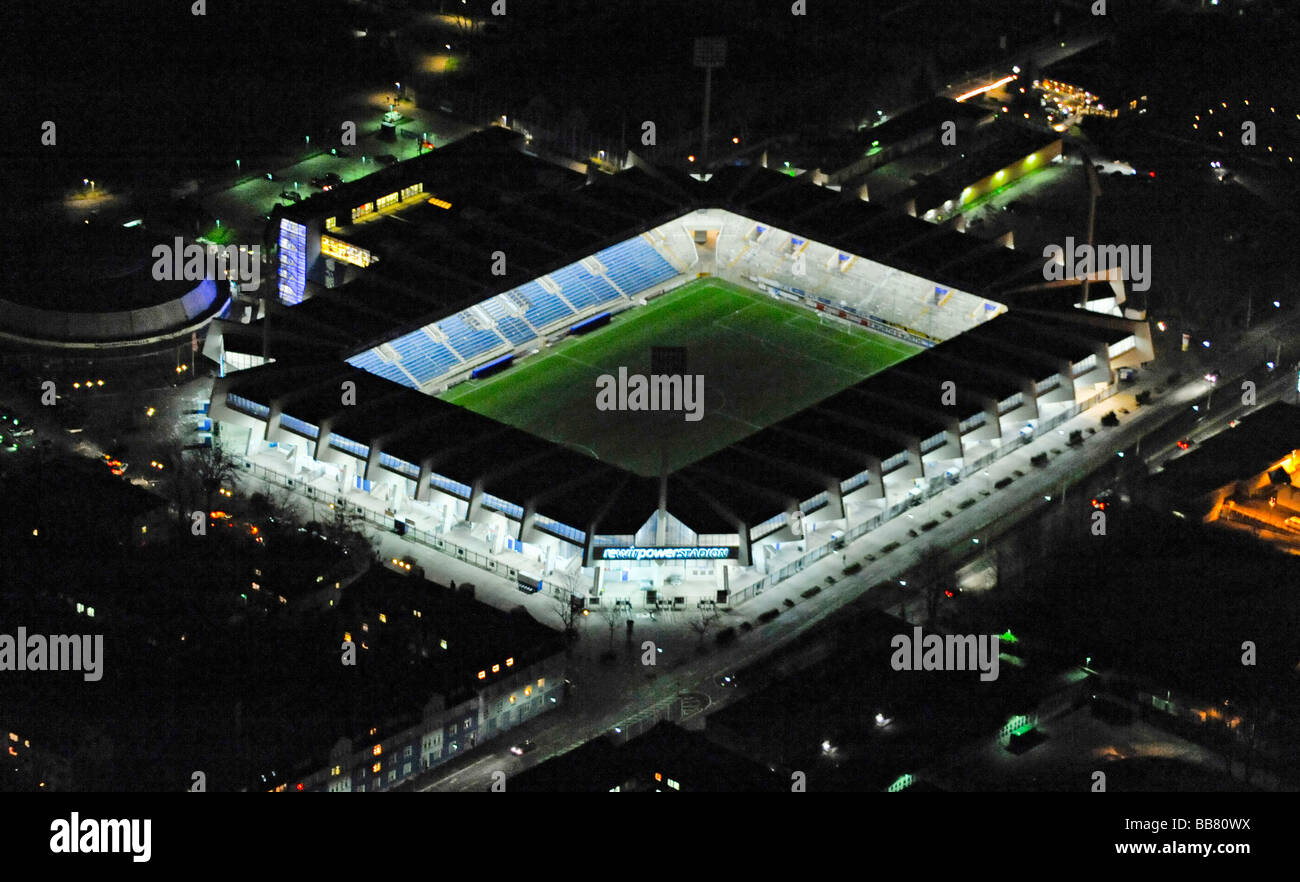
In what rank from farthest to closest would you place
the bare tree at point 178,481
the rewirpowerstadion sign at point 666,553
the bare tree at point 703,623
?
the bare tree at point 178,481
the rewirpowerstadion sign at point 666,553
the bare tree at point 703,623

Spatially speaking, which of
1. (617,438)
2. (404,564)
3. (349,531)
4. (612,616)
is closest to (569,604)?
(612,616)

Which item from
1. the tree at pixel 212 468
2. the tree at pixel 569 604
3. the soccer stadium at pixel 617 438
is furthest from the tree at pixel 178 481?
the tree at pixel 569 604

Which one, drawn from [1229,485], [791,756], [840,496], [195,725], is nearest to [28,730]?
[195,725]

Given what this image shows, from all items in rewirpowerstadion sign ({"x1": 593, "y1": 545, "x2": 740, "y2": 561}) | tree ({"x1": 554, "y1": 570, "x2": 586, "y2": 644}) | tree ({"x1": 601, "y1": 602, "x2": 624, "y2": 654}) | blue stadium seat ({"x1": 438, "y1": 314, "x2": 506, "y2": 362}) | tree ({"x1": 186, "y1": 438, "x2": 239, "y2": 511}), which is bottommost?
tree ({"x1": 601, "y1": 602, "x2": 624, "y2": 654})

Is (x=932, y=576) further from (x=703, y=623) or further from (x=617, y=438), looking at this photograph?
(x=617, y=438)

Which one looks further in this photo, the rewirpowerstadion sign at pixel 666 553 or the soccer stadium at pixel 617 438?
the soccer stadium at pixel 617 438

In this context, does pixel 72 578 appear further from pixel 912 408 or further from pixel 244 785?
pixel 912 408

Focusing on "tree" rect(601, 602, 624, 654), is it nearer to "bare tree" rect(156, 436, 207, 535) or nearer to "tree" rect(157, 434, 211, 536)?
"tree" rect(157, 434, 211, 536)

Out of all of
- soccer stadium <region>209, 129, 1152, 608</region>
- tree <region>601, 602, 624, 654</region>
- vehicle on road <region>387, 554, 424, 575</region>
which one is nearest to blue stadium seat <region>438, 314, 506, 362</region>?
A: soccer stadium <region>209, 129, 1152, 608</region>

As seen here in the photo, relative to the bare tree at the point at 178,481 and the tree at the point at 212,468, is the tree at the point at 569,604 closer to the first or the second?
the tree at the point at 212,468
